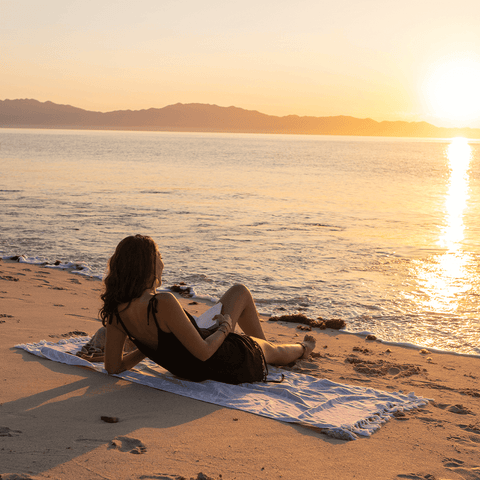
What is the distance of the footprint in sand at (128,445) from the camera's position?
3.16m

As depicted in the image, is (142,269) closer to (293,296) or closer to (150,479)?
(150,479)

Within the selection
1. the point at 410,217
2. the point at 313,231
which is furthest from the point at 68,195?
the point at 410,217

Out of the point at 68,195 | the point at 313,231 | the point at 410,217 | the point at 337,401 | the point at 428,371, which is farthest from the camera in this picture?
the point at 68,195

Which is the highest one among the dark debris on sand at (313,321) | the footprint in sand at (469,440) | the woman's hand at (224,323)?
the woman's hand at (224,323)

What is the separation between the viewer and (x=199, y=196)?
22.7 metres

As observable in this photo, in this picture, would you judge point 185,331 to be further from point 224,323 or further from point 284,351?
point 284,351

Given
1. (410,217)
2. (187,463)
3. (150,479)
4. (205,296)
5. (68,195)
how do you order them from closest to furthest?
(150,479) < (187,463) < (205,296) < (410,217) < (68,195)

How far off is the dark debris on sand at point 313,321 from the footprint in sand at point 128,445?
4138mm

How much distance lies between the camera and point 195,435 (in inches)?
136

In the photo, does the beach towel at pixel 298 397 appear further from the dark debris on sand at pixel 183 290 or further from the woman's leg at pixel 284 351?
the dark debris on sand at pixel 183 290

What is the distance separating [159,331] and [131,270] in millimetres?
478

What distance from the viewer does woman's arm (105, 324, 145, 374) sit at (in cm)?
417

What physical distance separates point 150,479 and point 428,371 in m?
3.43

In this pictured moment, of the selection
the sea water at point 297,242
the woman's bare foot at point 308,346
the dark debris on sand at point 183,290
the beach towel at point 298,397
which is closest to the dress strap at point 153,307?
the beach towel at point 298,397
